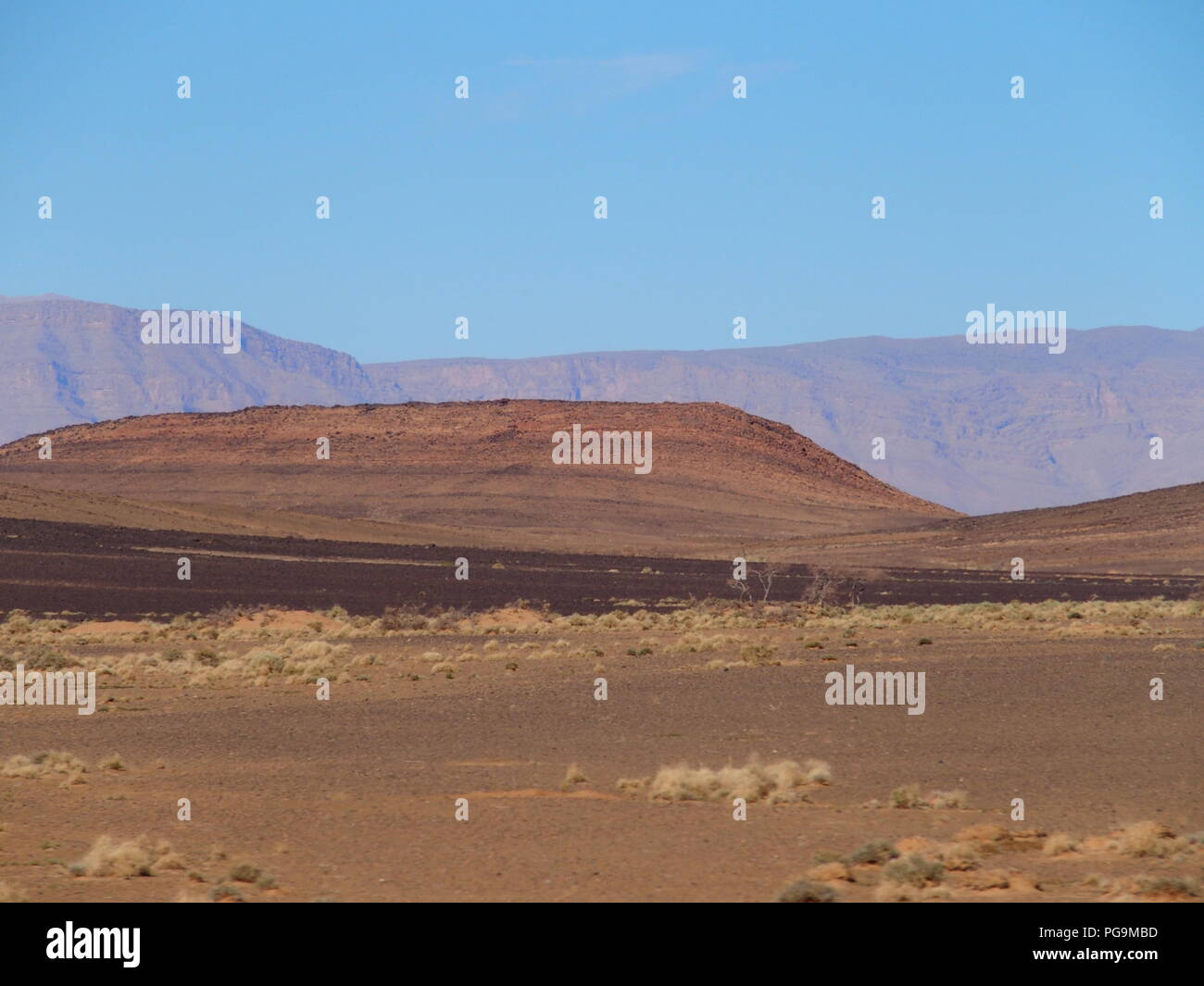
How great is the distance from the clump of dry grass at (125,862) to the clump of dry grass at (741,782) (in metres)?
4.56

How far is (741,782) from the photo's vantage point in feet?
44.3

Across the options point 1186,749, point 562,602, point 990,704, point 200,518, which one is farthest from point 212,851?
point 200,518

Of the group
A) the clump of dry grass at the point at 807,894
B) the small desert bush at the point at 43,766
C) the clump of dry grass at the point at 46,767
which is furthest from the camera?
the small desert bush at the point at 43,766

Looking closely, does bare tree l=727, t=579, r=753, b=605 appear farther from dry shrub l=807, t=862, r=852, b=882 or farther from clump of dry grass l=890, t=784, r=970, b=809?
dry shrub l=807, t=862, r=852, b=882

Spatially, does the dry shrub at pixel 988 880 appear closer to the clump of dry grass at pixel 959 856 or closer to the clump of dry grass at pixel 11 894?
the clump of dry grass at pixel 959 856

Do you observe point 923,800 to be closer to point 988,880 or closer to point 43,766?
point 988,880

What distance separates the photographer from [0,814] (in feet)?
42.0

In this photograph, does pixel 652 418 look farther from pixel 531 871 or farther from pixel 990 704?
pixel 531 871

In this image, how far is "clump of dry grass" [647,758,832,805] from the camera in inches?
522

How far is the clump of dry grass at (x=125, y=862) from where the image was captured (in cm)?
1009

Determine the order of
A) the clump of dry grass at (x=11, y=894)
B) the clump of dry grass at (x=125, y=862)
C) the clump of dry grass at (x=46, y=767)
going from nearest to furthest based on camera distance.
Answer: the clump of dry grass at (x=11, y=894) → the clump of dry grass at (x=125, y=862) → the clump of dry grass at (x=46, y=767)

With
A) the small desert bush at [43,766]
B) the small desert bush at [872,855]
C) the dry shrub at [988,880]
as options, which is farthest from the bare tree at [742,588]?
the dry shrub at [988,880]
